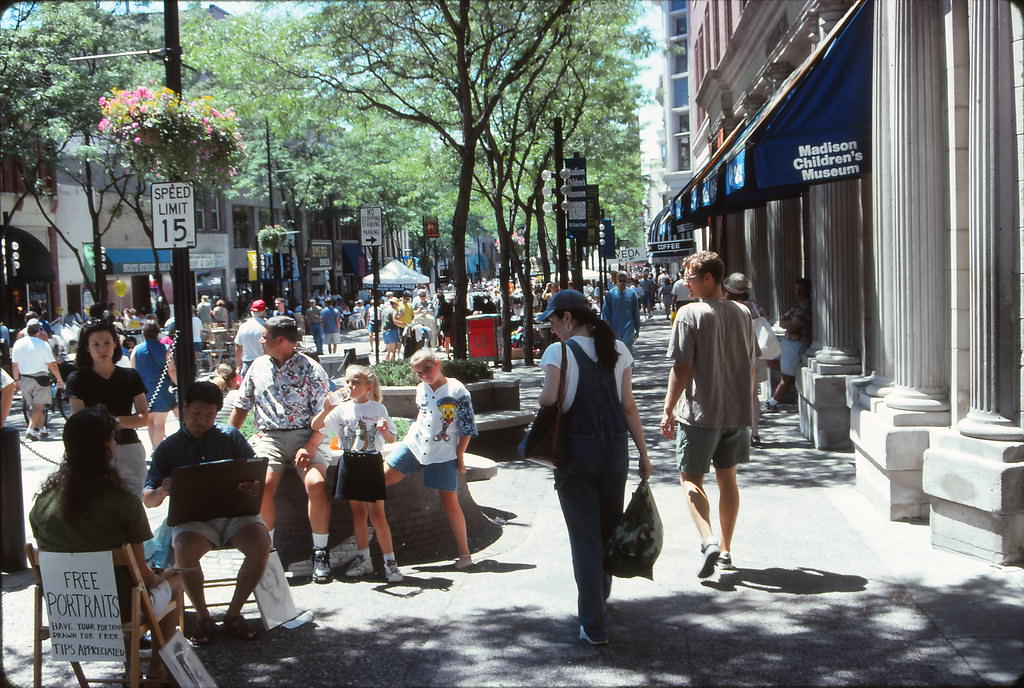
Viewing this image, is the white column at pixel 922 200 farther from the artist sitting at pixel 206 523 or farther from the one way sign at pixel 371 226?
the one way sign at pixel 371 226

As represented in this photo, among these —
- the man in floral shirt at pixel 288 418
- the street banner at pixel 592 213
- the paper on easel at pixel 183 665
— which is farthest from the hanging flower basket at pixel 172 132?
the street banner at pixel 592 213

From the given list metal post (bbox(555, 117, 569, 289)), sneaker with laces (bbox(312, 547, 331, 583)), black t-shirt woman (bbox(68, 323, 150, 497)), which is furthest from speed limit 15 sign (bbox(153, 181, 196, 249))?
metal post (bbox(555, 117, 569, 289))

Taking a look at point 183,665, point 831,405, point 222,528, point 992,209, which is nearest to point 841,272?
point 831,405

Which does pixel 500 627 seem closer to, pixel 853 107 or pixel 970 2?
pixel 970 2

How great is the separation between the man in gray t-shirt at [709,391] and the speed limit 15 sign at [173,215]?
505cm

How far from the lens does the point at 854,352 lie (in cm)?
1173

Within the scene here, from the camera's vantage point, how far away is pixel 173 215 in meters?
10.1

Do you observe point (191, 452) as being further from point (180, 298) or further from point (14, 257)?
point (14, 257)

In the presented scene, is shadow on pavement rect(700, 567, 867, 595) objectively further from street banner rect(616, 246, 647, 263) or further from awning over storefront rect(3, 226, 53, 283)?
street banner rect(616, 246, 647, 263)

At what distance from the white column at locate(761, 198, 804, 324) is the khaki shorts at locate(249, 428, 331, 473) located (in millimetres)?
11048

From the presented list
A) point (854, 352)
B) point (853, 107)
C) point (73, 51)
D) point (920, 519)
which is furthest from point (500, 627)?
point (73, 51)

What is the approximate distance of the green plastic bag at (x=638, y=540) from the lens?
5871mm

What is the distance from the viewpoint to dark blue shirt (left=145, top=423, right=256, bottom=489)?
20.5ft

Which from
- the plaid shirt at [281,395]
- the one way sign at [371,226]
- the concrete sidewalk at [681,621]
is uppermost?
the one way sign at [371,226]
